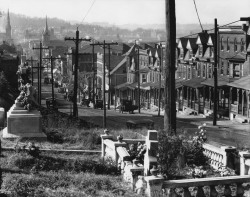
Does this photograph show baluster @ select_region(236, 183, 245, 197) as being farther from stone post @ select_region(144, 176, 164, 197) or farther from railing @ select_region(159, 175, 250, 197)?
stone post @ select_region(144, 176, 164, 197)

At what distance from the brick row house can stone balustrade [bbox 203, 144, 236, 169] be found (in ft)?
101

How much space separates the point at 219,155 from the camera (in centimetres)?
1500

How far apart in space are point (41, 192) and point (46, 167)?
2.67 m

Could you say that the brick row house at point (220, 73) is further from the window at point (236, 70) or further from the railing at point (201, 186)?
the railing at point (201, 186)

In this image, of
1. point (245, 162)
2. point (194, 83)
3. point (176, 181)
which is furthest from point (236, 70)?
point (176, 181)

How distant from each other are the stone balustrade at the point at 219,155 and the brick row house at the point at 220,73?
101 ft

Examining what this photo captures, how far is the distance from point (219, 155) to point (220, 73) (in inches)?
1690

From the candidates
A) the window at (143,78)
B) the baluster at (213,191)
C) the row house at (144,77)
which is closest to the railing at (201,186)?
the baluster at (213,191)

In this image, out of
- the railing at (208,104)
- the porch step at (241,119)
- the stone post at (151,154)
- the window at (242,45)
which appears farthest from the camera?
the railing at (208,104)

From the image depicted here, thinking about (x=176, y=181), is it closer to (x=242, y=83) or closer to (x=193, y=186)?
(x=193, y=186)

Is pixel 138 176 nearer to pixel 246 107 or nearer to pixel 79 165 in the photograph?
pixel 79 165

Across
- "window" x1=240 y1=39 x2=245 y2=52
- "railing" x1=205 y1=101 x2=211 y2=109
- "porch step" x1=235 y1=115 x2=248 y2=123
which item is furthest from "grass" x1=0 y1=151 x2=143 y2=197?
"railing" x1=205 y1=101 x2=211 y2=109

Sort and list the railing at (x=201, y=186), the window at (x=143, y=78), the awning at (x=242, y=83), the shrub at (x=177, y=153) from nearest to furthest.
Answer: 1. the railing at (x=201, y=186)
2. the shrub at (x=177, y=153)
3. the awning at (x=242, y=83)
4. the window at (x=143, y=78)

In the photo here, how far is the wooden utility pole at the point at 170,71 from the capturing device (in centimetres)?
1802
